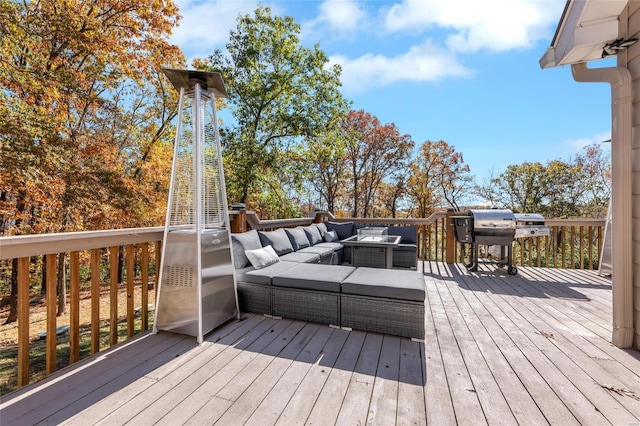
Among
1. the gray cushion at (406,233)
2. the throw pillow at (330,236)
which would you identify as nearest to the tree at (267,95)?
the throw pillow at (330,236)

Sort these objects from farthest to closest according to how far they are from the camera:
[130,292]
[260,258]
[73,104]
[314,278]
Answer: [73,104]
[260,258]
[314,278]
[130,292]

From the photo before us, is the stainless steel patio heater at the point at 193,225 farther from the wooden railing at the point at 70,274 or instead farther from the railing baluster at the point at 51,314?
the railing baluster at the point at 51,314

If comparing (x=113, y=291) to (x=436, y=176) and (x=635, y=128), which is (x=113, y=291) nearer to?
(x=635, y=128)

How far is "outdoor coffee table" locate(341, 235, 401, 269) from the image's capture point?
4.12 m

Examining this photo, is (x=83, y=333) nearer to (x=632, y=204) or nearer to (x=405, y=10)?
(x=632, y=204)

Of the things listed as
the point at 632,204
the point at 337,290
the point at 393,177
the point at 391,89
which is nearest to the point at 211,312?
the point at 337,290

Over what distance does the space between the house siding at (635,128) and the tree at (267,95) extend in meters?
7.41

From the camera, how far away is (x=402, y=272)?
9.66ft

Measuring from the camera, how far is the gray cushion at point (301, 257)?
12.6ft

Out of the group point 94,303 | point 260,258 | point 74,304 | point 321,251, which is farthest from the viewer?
point 321,251

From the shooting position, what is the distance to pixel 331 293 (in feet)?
8.73

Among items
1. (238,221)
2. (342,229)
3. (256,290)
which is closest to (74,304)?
(256,290)

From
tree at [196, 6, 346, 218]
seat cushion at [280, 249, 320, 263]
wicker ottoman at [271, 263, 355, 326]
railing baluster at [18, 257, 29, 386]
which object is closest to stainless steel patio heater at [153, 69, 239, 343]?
wicker ottoman at [271, 263, 355, 326]

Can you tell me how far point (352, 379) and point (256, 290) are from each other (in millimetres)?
1482
